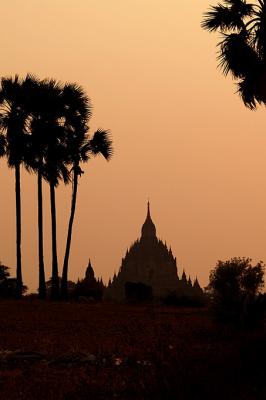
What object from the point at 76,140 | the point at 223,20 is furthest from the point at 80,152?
the point at 223,20

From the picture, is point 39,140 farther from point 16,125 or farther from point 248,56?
point 248,56

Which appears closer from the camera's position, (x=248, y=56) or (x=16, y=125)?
(x=248, y=56)

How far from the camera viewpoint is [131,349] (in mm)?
16109

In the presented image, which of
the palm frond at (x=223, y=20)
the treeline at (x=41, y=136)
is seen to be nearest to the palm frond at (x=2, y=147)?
the treeline at (x=41, y=136)

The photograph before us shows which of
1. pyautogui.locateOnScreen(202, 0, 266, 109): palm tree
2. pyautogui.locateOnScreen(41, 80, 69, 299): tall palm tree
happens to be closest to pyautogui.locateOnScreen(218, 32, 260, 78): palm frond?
pyautogui.locateOnScreen(202, 0, 266, 109): palm tree

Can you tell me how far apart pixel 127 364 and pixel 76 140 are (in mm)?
35687

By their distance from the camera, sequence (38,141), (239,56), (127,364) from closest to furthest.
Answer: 1. (127,364)
2. (239,56)
3. (38,141)

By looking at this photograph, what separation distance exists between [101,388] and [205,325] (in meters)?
13.6

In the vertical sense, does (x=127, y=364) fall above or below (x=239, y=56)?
below

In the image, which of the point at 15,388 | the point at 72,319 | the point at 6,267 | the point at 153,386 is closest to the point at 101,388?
the point at 153,386

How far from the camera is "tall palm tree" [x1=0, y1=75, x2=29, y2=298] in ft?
153

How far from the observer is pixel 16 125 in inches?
1864

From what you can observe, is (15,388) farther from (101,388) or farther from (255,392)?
(255,392)

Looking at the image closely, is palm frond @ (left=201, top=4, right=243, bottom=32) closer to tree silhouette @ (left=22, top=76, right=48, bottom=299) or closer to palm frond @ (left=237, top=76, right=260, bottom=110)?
palm frond @ (left=237, top=76, right=260, bottom=110)
